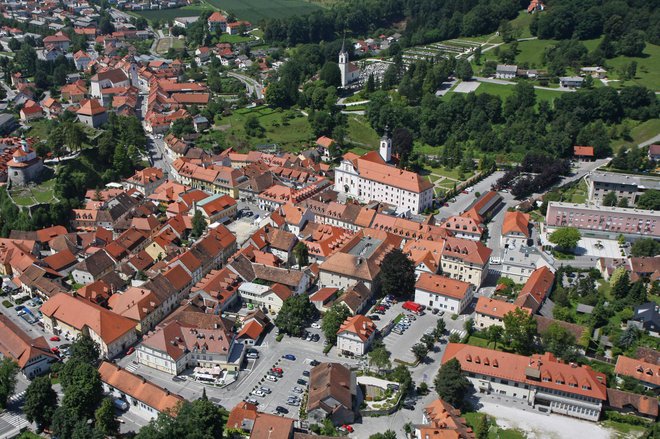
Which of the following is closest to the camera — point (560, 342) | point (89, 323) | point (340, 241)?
point (560, 342)

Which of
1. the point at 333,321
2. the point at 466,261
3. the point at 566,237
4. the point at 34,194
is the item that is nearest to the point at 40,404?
the point at 333,321

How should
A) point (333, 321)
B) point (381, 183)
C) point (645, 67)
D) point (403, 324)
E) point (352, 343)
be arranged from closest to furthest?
point (352, 343)
point (333, 321)
point (403, 324)
point (381, 183)
point (645, 67)

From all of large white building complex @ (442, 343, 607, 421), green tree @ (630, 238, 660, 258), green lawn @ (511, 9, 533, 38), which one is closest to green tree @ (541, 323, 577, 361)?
large white building complex @ (442, 343, 607, 421)

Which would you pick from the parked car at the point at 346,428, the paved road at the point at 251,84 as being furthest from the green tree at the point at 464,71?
the parked car at the point at 346,428

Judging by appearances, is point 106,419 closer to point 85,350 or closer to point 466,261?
point 85,350

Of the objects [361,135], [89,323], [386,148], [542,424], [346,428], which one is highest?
[386,148]

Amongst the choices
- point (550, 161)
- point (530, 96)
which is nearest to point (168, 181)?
point (550, 161)

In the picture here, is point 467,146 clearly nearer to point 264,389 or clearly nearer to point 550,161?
point 550,161

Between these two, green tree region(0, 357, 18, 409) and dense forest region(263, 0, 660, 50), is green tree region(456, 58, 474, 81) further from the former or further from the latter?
green tree region(0, 357, 18, 409)
